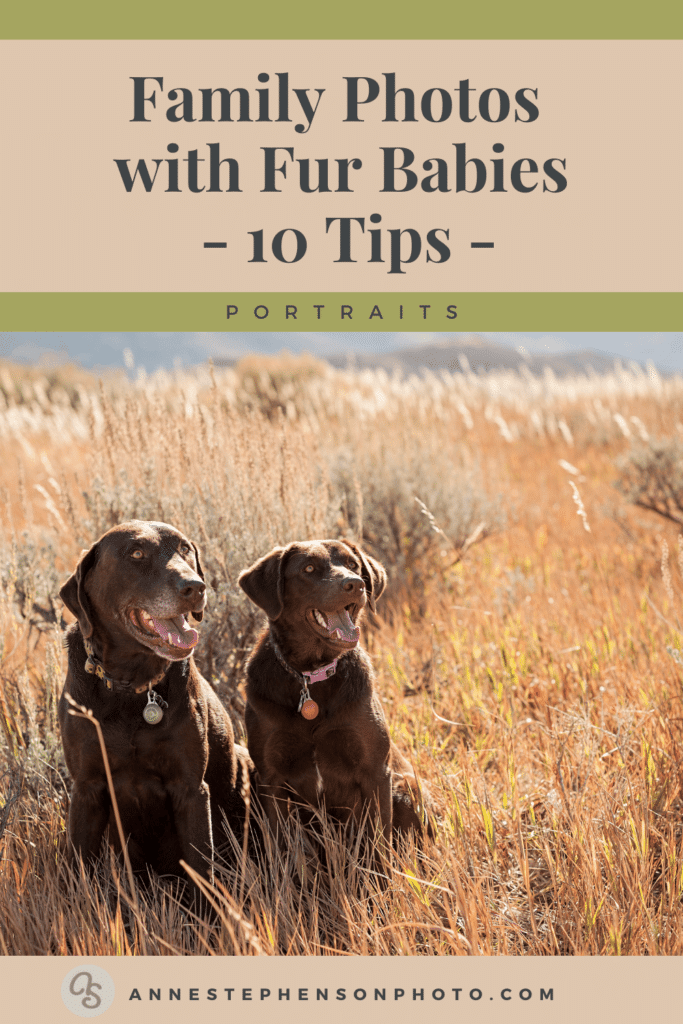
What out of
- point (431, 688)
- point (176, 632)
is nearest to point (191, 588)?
point (176, 632)

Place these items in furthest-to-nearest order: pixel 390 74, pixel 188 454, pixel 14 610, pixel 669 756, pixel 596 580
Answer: pixel 596 580 < pixel 188 454 < pixel 14 610 < pixel 390 74 < pixel 669 756

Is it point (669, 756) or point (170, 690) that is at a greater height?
point (170, 690)

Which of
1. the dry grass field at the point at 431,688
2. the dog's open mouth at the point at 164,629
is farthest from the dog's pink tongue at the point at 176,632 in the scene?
the dry grass field at the point at 431,688

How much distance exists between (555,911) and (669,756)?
100cm

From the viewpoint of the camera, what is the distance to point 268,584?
10.2 ft

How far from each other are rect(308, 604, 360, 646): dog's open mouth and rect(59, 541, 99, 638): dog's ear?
0.86m

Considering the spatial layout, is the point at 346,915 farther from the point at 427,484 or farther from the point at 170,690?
the point at 427,484

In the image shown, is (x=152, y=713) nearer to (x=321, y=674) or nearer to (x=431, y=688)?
(x=321, y=674)

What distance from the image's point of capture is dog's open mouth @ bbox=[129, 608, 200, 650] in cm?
263


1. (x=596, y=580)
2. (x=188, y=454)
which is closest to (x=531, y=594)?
(x=596, y=580)

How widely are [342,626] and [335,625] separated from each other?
1.1 inches

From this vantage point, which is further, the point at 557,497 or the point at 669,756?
the point at 557,497

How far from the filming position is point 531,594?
5.54 meters
